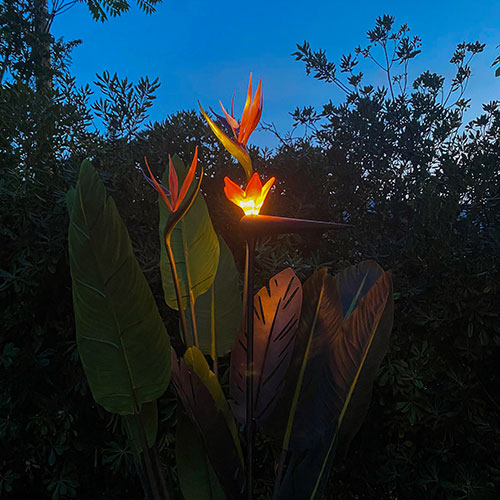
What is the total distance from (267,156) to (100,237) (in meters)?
1.24

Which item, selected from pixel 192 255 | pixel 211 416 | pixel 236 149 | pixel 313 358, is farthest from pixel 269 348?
pixel 236 149

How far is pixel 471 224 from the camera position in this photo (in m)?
1.56

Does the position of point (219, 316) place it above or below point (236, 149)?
below

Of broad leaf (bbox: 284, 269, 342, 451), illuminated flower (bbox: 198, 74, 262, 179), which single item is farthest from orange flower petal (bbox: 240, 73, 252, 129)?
broad leaf (bbox: 284, 269, 342, 451)

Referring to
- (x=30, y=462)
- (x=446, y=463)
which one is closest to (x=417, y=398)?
(x=446, y=463)

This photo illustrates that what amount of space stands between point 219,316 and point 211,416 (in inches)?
13.3

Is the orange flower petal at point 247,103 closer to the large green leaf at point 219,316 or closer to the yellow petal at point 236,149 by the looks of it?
the yellow petal at point 236,149

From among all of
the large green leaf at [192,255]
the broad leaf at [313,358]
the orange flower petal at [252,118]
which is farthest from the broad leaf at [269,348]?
the orange flower petal at [252,118]

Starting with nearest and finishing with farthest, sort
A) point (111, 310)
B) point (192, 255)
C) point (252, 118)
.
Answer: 1. point (111, 310)
2. point (252, 118)
3. point (192, 255)

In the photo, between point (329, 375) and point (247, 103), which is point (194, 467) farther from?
point (247, 103)

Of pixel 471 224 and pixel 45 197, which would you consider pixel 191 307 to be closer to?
pixel 45 197

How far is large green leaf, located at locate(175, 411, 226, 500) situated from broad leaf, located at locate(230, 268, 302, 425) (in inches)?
4.5

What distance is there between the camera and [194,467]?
958mm

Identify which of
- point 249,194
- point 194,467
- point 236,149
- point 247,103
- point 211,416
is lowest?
point 194,467
